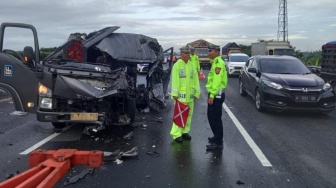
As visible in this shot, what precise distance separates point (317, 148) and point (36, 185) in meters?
5.08

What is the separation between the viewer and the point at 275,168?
17.2 feet

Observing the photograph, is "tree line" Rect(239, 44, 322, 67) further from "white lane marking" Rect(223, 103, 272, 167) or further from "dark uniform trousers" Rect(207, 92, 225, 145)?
"dark uniform trousers" Rect(207, 92, 225, 145)

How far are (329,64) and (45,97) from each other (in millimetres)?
10160

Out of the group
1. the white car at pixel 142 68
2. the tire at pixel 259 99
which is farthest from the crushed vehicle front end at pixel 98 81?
the tire at pixel 259 99

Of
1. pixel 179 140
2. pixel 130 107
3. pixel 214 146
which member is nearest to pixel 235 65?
pixel 130 107

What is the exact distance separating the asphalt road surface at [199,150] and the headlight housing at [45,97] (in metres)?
0.74

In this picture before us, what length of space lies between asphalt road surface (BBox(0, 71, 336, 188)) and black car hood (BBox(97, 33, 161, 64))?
0.61m

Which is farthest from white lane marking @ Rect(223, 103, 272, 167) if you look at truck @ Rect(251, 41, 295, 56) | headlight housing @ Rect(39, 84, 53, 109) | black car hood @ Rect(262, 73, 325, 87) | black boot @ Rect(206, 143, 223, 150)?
truck @ Rect(251, 41, 295, 56)

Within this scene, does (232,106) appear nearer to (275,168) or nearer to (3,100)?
(275,168)

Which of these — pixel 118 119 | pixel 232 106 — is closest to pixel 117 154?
pixel 118 119

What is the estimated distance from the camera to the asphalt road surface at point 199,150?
4.77 metres

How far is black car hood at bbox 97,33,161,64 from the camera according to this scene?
26.1 feet

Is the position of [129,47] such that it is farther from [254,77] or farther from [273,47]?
[273,47]

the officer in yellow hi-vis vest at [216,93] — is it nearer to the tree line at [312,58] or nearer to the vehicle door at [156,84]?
the vehicle door at [156,84]
